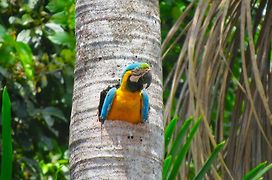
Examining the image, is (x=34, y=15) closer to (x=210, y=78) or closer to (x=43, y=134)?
(x=43, y=134)

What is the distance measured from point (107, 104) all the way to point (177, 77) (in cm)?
79

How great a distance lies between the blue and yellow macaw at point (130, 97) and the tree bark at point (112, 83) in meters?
0.02

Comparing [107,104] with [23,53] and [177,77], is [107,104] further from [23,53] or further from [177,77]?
[23,53]

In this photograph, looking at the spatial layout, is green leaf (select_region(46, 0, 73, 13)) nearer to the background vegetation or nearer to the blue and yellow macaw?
the background vegetation

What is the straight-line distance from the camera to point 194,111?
6.73 feet

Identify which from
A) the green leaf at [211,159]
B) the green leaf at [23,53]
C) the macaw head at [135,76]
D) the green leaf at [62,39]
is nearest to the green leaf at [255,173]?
the green leaf at [211,159]

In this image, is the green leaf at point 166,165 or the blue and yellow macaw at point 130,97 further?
the green leaf at point 166,165

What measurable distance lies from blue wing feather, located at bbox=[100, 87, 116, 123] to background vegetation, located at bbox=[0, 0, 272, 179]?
568mm

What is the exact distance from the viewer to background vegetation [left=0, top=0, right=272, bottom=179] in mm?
2115

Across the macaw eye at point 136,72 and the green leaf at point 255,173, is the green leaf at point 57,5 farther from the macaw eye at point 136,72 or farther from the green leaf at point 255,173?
the macaw eye at point 136,72

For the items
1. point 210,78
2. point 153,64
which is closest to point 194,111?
point 210,78

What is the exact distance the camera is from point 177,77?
217cm

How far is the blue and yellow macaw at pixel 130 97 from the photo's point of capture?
4.59 feet

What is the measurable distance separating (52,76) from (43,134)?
0.74 feet
